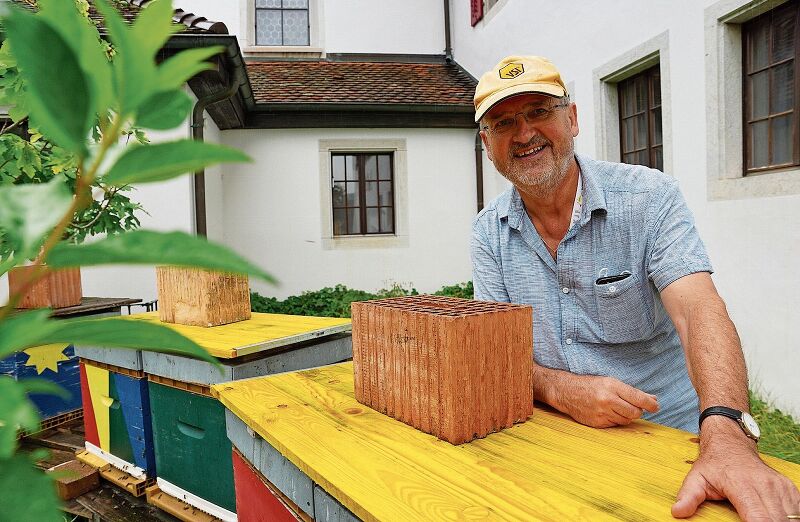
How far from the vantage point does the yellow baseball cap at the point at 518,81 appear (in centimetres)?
203

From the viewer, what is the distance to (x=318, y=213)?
9.36 meters

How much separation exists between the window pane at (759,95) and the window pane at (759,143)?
0.24 ft

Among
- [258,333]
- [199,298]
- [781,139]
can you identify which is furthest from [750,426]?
[781,139]

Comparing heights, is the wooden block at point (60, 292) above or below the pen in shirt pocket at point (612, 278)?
below

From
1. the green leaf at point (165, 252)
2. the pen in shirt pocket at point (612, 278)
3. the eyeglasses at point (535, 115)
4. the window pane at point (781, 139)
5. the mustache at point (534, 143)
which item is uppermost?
the window pane at point (781, 139)

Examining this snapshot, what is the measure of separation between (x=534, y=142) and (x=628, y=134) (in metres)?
4.76

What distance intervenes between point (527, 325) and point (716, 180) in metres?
4.21

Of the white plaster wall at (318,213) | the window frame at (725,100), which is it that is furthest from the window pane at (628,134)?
the white plaster wall at (318,213)

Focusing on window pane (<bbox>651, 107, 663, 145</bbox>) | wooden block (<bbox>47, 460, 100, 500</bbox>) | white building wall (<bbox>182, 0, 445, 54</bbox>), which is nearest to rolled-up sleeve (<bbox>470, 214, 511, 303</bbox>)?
wooden block (<bbox>47, 460, 100, 500</bbox>)

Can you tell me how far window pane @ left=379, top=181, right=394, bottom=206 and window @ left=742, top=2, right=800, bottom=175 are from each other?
5831 mm

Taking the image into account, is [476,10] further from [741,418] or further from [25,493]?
[25,493]

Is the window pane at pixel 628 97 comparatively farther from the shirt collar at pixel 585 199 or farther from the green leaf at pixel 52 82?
the green leaf at pixel 52 82

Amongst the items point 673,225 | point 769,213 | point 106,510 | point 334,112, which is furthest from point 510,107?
point 334,112

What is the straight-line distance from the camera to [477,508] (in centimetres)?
99
